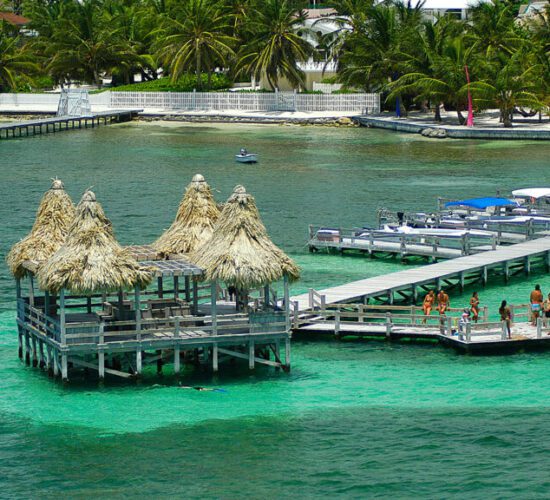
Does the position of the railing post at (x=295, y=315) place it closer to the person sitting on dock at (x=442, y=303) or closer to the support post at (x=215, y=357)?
the person sitting on dock at (x=442, y=303)

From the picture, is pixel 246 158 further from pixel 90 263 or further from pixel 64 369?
pixel 90 263

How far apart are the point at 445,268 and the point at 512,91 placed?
57.5 meters

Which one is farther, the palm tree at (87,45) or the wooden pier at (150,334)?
the palm tree at (87,45)

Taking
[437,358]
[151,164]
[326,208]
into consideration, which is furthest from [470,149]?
[437,358]

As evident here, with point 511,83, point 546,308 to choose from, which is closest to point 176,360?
point 546,308

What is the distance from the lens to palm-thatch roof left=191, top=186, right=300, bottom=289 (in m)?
34.0

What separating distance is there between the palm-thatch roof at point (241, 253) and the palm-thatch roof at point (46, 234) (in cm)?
413

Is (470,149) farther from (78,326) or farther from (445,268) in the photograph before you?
(78,326)

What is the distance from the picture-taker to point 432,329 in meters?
38.8

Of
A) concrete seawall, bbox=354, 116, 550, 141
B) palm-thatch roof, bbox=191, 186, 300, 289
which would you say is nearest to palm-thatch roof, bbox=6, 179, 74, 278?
palm-thatch roof, bbox=191, 186, 300, 289

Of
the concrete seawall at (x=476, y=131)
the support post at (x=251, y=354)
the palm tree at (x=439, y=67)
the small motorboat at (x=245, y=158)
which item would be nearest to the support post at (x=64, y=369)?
the support post at (x=251, y=354)

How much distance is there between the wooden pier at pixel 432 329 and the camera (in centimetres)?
3741

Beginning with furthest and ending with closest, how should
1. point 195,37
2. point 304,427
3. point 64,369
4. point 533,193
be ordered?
point 195,37 → point 533,193 → point 64,369 → point 304,427

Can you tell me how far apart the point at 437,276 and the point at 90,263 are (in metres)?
15.4
